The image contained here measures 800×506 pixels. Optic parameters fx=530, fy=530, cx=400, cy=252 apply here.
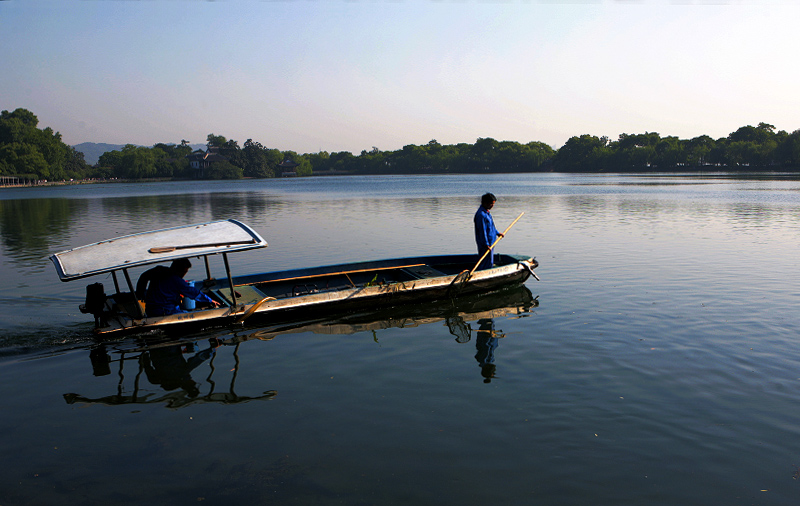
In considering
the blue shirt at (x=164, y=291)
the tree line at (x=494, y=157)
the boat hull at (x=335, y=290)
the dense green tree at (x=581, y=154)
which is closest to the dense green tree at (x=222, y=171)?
the tree line at (x=494, y=157)

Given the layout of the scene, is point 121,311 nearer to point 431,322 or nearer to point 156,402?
point 156,402

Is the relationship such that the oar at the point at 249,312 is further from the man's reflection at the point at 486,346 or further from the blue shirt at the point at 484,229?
the blue shirt at the point at 484,229

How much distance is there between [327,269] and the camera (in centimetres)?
1281

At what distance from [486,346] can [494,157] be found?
17972 centimetres

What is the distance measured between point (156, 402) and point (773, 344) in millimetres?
9505

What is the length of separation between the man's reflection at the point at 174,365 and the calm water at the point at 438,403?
4cm

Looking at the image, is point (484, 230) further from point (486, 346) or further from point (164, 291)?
point (164, 291)

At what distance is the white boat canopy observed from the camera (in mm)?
8641

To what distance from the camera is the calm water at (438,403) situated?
16.8 feet

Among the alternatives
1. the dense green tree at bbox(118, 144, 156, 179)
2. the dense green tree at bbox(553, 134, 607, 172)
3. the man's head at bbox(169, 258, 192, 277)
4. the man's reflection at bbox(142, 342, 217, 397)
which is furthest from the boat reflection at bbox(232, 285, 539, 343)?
the dense green tree at bbox(553, 134, 607, 172)

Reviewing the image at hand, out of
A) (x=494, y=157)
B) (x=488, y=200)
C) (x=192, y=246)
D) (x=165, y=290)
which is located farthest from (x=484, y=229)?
(x=494, y=157)

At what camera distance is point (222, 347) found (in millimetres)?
9367

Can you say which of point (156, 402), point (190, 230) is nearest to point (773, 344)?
point (156, 402)

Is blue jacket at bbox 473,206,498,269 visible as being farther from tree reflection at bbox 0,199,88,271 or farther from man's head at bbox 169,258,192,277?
tree reflection at bbox 0,199,88,271
